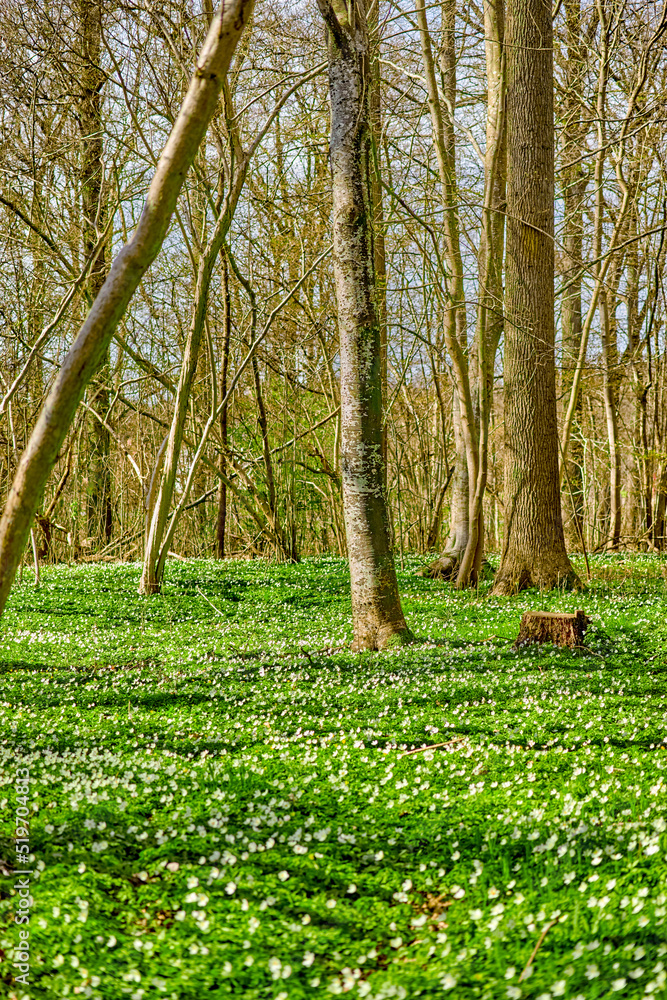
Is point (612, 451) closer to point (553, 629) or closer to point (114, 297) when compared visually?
→ point (553, 629)

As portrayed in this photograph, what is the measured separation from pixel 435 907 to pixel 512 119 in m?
11.3

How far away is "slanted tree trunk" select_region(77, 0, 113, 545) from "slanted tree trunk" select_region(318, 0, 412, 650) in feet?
10.7

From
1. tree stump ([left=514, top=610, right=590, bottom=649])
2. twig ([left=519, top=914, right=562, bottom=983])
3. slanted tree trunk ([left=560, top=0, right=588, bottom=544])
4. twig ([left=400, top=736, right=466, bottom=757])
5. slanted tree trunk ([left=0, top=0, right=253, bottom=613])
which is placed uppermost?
slanted tree trunk ([left=560, top=0, right=588, bottom=544])

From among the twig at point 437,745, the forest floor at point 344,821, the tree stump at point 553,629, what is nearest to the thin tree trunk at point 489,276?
the tree stump at point 553,629

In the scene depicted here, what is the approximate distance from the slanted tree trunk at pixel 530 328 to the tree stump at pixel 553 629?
9.79 feet

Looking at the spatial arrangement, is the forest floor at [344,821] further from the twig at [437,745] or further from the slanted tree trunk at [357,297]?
the slanted tree trunk at [357,297]

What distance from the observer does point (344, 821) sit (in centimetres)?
398

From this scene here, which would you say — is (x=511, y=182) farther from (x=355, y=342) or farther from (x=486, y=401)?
(x=355, y=342)

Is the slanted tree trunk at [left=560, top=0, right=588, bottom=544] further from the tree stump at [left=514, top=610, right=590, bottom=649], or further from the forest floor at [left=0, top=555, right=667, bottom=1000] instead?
the forest floor at [left=0, top=555, right=667, bottom=1000]

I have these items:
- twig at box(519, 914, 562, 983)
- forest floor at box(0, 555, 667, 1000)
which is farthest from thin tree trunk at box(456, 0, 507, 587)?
twig at box(519, 914, 562, 983)

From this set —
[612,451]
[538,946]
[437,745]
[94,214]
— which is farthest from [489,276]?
[94,214]

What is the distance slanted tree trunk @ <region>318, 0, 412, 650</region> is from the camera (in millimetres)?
7594

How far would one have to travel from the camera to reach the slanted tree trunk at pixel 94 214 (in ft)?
41.3

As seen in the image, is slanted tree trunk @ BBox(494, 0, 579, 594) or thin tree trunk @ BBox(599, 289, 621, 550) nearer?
slanted tree trunk @ BBox(494, 0, 579, 594)
